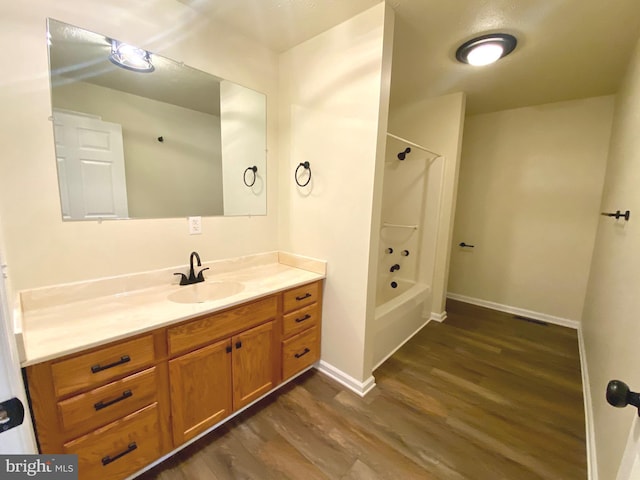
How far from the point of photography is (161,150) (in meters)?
1.72

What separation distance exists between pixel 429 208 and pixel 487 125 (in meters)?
1.45

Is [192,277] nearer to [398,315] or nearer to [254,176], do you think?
[254,176]

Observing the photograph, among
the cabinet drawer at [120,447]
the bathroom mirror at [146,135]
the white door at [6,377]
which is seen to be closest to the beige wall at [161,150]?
the bathroom mirror at [146,135]

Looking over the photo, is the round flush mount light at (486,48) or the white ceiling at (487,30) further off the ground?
the white ceiling at (487,30)

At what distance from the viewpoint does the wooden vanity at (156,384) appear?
1032mm

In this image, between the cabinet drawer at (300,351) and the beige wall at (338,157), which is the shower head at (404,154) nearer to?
the beige wall at (338,157)

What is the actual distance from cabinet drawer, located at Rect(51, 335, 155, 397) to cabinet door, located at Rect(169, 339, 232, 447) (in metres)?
0.16

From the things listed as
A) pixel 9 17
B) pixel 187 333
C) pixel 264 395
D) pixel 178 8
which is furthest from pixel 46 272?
pixel 178 8

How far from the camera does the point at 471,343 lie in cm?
264

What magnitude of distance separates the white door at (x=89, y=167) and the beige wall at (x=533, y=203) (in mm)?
3773

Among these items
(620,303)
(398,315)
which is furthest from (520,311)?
(620,303)

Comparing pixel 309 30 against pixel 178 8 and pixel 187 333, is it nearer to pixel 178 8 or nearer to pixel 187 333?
pixel 178 8

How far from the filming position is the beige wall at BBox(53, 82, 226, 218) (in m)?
A: 1.47

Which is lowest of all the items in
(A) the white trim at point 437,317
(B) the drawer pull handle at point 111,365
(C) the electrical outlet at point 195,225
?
(A) the white trim at point 437,317
